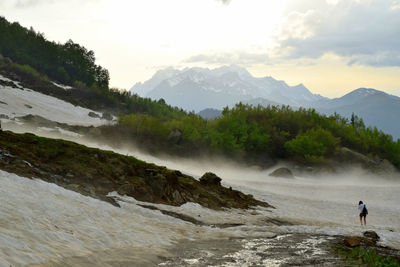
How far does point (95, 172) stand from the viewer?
2358 cm

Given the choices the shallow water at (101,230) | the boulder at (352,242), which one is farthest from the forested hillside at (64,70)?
the boulder at (352,242)

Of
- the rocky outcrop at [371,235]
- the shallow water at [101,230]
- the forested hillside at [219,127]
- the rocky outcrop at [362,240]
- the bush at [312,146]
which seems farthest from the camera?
the bush at [312,146]

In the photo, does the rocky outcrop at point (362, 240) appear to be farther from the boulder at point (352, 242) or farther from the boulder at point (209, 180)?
the boulder at point (209, 180)

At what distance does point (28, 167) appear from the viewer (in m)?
19.9

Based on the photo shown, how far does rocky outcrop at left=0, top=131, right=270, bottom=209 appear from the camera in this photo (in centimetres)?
2050

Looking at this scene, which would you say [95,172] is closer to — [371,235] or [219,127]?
[371,235]

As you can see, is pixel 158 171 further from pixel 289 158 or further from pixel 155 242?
pixel 289 158

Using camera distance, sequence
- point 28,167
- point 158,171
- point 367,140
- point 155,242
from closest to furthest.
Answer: point 155,242
point 28,167
point 158,171
point 367,140

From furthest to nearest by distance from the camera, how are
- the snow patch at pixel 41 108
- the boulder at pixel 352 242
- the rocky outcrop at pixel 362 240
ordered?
1. the snow patch at pixel 41 108
2. the rocky outcrop at pixel 362 240
3. the boulder at pixel 352 242

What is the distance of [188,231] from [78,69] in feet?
436

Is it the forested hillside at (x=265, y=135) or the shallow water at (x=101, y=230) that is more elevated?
the forested hillside at (x=265, y=135)

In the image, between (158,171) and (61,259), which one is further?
(158,171)

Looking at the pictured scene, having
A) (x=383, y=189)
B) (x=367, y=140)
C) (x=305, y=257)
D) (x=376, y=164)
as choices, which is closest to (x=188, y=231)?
(x=305, y=257)

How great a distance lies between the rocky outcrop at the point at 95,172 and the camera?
20.5 metres
